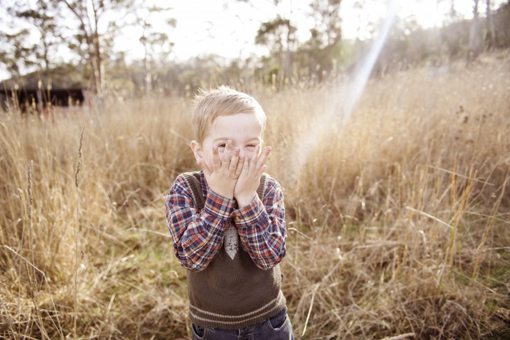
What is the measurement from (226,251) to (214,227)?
0.12 meters

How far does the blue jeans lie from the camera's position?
0.92 metres

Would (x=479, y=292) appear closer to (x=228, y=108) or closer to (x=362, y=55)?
(x=228, y=108)

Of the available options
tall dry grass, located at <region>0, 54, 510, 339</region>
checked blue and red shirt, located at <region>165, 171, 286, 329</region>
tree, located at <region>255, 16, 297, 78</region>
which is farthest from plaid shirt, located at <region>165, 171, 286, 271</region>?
Result: tree, located at <region>255, 16, 297, 78</region>

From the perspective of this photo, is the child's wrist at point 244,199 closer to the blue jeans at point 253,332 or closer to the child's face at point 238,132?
the child's face at point 238,132

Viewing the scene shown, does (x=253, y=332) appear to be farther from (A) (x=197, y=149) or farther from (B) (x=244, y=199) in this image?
(A) (x=197, y=149)

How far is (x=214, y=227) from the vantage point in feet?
2.65

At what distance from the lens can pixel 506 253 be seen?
1783 millimetres

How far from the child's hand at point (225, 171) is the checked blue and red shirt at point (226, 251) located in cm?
2

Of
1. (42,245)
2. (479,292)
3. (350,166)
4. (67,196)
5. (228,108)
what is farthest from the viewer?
(350,166)

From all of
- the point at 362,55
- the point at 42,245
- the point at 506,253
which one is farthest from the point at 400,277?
the point at 362,55

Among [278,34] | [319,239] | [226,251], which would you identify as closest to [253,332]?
[226,251]

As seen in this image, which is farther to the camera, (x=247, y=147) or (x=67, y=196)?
(x=67, y=196)

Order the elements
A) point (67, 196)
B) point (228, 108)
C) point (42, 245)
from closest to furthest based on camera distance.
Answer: point (228, 108) < point (42, 245) < point (67, 196)

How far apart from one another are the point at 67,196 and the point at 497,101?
12.0 ft
